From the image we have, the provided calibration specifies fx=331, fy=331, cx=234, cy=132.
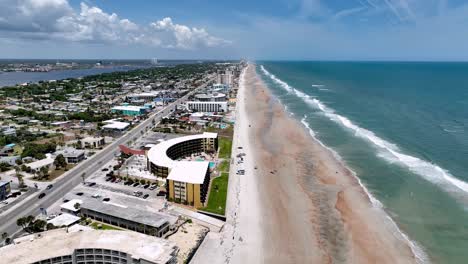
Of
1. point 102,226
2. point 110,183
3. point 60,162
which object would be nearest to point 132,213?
point 102,226

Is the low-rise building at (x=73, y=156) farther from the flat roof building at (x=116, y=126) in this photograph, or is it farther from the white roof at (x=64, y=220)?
the white roof at (x=64, y=220)

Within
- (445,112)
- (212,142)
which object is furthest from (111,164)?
(445,112)

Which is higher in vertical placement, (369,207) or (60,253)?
(60,253)

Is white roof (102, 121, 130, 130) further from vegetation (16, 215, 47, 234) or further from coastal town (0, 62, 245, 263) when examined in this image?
vegetation (16, 215, 47, 234)

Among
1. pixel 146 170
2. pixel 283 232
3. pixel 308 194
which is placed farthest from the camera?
pixel 146 170

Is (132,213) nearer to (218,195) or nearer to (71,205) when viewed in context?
(71,205)

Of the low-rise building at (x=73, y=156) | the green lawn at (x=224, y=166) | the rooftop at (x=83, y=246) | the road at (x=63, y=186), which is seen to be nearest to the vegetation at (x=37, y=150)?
the low-rise building at (x=73, y=156)

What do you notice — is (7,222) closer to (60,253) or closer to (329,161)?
(60,253)
